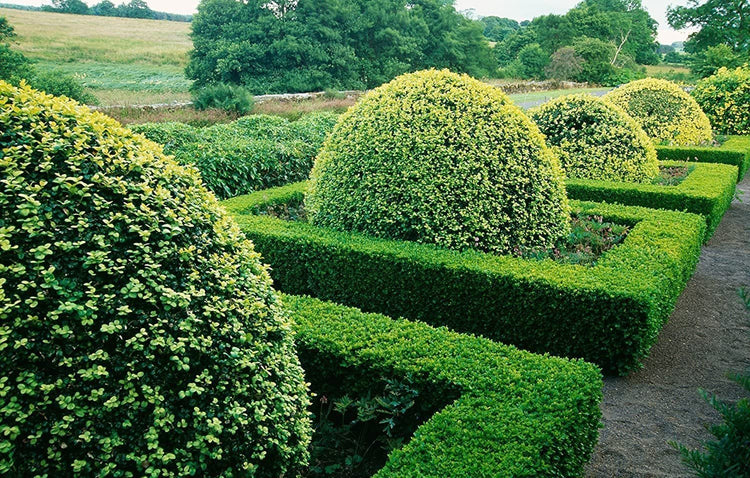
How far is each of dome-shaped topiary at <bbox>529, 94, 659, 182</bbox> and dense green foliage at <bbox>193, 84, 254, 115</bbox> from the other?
1461 centimetres

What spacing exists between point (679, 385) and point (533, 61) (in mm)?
59974

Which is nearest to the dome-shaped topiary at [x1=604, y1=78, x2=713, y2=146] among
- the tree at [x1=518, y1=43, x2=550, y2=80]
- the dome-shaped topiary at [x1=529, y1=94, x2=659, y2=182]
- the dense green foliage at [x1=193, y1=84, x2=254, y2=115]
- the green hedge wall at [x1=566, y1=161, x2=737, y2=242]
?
the dome-shaped topiary at [x1=529, y1=94, x2=659, y2=182]

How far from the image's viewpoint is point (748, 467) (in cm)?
200

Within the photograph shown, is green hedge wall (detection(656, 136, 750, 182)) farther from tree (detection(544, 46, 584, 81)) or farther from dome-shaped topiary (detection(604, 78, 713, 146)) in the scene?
tree (detection(544, 46, 584, 81))

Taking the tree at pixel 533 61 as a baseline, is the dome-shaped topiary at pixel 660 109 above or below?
below

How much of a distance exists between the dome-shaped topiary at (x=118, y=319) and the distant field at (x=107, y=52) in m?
24.4

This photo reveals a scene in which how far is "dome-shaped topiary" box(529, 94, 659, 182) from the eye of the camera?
9.64m

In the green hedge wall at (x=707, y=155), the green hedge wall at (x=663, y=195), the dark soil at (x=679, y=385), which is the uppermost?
the green hedge wall at (x=707, y=155)

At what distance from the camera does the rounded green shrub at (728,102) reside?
755 inches

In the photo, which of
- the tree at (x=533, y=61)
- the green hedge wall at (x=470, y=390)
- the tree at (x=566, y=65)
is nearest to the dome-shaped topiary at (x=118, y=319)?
the green hedge wall at (x=470, y=390)

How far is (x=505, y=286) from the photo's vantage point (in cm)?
521

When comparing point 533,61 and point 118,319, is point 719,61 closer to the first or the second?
point 533,61

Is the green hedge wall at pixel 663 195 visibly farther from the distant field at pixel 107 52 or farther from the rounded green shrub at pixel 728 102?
the distant field at pixel 107 52

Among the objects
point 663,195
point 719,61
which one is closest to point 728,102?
point 663,195
